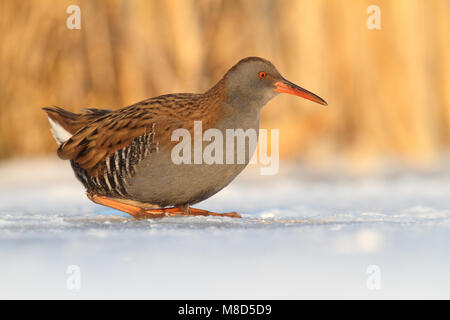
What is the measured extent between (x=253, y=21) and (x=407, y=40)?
125 cm

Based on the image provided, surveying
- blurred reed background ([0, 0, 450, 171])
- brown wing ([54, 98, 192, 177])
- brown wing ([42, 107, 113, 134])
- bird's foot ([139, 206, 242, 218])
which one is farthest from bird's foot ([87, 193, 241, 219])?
blurred reed background ([0, 0, 450, 171])

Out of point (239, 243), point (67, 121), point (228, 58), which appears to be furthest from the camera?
point (228, 58)

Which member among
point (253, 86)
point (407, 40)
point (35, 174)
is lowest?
point (35, 174)

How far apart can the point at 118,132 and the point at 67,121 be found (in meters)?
0.64

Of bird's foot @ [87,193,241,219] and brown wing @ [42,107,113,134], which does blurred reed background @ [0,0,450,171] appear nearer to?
brown wing @ [42,107,113,134]

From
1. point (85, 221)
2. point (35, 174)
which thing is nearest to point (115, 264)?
point (85, 221)

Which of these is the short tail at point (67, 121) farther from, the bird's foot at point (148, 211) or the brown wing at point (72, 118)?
the bird's foot at point (148, 211)

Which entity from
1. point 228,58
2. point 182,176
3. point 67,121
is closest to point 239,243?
point 182,176

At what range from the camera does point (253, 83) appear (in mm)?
3160

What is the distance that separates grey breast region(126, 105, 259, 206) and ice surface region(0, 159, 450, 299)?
12cm

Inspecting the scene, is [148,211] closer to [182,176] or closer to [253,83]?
[182,176]

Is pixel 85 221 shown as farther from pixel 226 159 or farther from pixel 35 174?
pixel 35 174

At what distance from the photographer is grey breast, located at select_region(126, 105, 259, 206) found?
2.92 meters

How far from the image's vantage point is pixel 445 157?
5.34 metres
